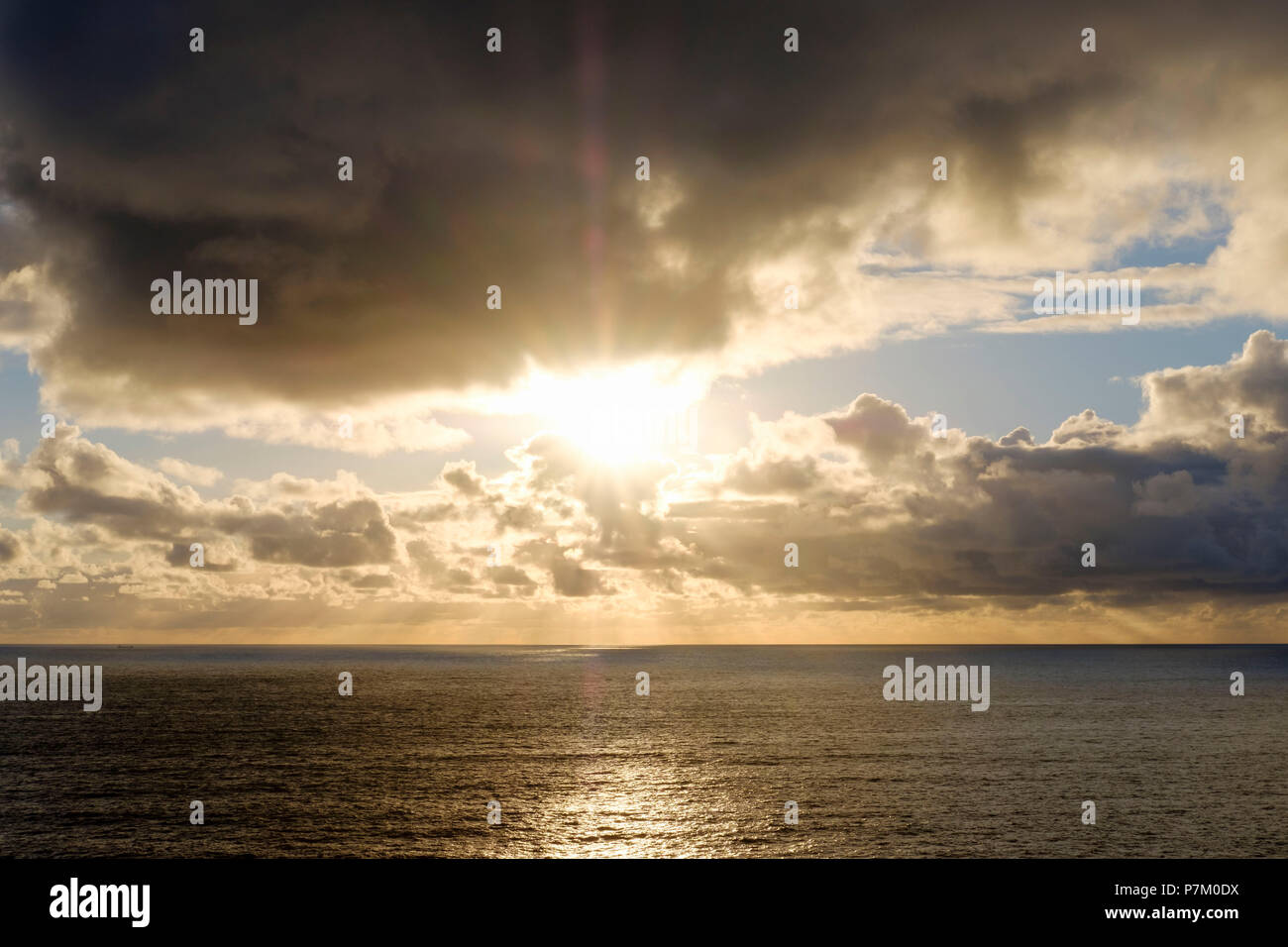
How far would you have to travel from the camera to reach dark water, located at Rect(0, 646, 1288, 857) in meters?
54.0

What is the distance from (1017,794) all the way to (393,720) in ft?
277

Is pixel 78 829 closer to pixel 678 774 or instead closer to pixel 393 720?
pixel 678 774

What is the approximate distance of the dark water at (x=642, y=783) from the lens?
54.0 m

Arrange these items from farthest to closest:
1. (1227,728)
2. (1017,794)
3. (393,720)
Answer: (393,720) → (1227,728) → (1017,794)

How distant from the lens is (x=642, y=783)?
2933 inches

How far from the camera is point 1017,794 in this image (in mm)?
68688

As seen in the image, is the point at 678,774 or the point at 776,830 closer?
the point at 776,830

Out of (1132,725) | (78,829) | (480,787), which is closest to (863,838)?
(480,787)

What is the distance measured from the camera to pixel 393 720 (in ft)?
405
